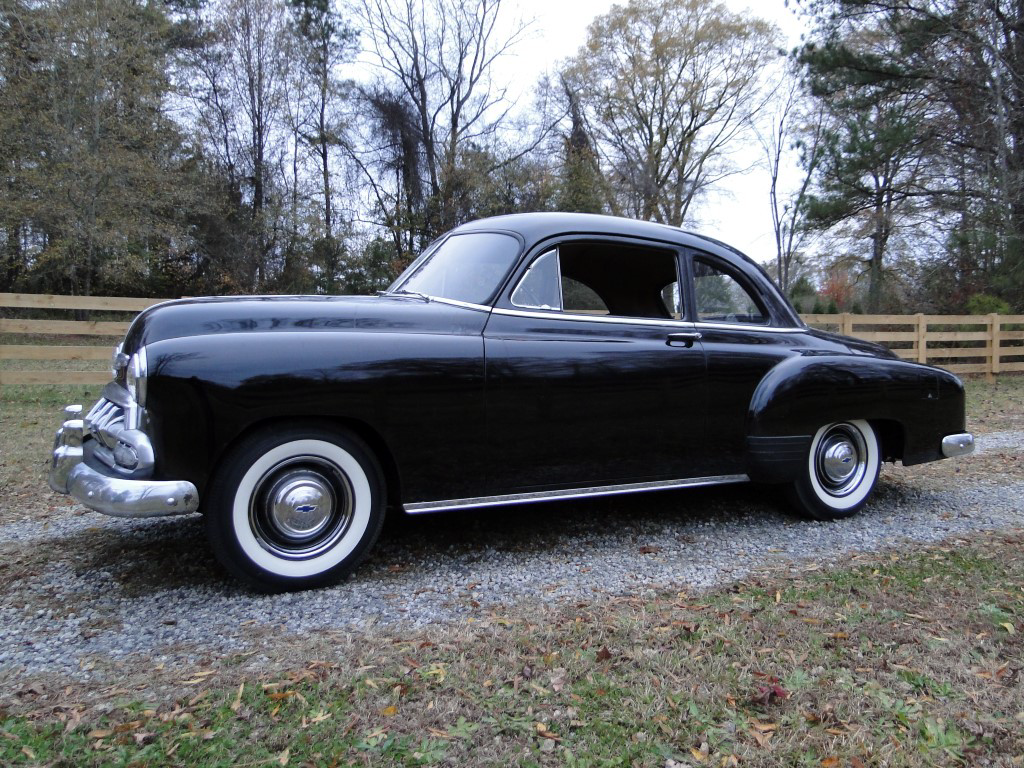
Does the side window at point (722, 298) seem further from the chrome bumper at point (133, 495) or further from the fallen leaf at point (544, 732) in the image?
the chrome bumper at point (133, 495)

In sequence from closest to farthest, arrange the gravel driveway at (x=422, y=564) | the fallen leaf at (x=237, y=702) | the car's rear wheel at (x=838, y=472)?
the fallen leaf at (x=237, y=702), the gravel driveway at (x=422, y=564), the car's rear wheel at (x=838, y=472)

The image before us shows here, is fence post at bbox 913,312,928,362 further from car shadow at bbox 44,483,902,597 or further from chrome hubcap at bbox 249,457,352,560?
chrome hubcap at bbox 249,457,352,560

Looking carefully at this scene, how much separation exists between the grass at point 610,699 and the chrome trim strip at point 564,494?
2.26ft

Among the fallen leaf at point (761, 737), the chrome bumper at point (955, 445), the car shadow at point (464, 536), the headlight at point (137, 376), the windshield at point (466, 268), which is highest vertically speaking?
the windshield at point (466, 268)

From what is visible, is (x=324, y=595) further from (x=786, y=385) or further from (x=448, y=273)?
(x=786, y=385)

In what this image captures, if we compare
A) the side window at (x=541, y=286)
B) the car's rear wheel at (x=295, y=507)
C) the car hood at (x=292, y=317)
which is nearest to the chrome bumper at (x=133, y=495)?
the car's rear wheel at (x=295, y=507)

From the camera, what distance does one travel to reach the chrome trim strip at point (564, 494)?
355 centimetres

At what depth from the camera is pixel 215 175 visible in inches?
1022

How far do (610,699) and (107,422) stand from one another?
2476 millimetres

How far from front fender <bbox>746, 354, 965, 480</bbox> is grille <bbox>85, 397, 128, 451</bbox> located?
3248mm

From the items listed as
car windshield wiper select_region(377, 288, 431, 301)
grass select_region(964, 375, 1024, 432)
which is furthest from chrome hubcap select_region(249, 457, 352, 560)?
grass select_region(964, 375, 1024, 432)

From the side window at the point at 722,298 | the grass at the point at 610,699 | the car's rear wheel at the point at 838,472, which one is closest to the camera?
the grass at the point at 610,699

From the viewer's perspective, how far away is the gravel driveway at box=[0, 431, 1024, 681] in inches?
114

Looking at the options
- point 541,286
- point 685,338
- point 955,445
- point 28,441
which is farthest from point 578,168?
point 541,286
